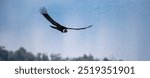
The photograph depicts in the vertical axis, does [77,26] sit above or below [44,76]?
above

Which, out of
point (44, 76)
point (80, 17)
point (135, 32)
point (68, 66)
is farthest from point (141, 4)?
point (44, 76)

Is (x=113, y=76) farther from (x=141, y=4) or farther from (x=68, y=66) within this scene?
(x=141, y=4)

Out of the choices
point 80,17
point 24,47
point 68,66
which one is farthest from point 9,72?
point 80,17

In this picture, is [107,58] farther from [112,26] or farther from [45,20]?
[45,20]

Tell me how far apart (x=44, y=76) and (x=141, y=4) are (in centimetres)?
66

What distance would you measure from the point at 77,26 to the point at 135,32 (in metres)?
0.32

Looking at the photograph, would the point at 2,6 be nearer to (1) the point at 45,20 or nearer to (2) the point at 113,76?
(1) the point at 45,20

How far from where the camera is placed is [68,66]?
212 centimetres

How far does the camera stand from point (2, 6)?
2.15m

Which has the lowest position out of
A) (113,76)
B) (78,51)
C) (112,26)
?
(113,76)

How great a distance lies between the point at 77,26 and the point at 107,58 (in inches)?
9.6

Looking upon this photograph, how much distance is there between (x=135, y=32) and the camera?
6.83 feet

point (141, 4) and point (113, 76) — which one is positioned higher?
point (141, 4)

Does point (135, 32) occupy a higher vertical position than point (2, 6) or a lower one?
lower
